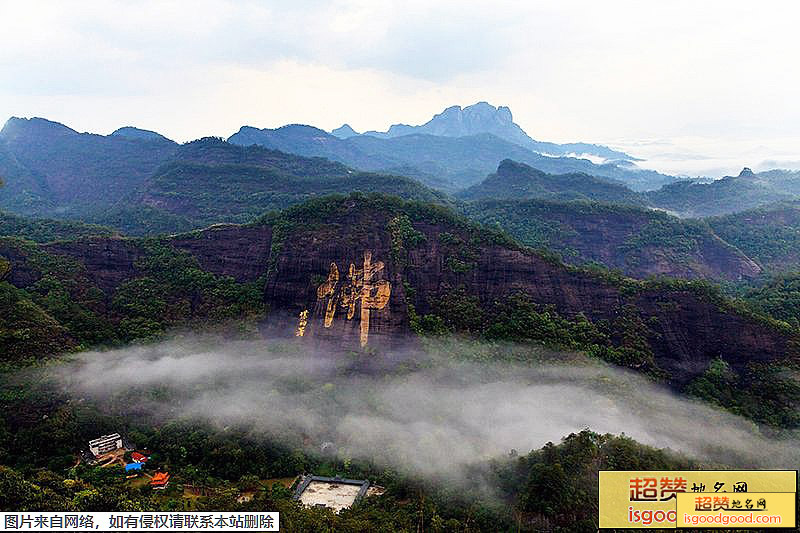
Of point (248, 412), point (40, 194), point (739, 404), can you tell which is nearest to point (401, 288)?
point (248, 412)

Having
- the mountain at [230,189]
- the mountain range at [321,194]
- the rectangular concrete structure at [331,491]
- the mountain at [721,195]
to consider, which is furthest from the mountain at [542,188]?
the rectangular concrete structure at [331,491]

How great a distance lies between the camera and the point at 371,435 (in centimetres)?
3303

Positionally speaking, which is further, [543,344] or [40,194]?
[40,194]

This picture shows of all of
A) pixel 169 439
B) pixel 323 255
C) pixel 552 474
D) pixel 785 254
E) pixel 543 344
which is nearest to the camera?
pixel 552 474

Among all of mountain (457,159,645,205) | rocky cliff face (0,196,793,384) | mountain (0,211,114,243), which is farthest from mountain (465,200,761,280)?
mountain (0,211,114,243)

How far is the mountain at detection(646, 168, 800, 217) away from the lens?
12075 centimetres

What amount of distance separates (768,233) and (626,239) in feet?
78.3

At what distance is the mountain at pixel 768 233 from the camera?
77.5 m

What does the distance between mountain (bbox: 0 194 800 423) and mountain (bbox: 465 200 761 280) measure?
122 feet

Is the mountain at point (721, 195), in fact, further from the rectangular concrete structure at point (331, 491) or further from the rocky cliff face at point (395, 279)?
the rectangular concrete structure at point (331, 491)

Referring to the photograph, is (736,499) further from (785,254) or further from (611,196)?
(611,196)

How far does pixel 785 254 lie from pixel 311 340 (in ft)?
254

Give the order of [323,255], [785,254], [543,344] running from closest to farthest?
[543,344]
[323,255]
[785,254]

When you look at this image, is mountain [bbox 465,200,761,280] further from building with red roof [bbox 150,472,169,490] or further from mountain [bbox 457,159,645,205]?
building with red roof [bbox 150,472,169,490]
